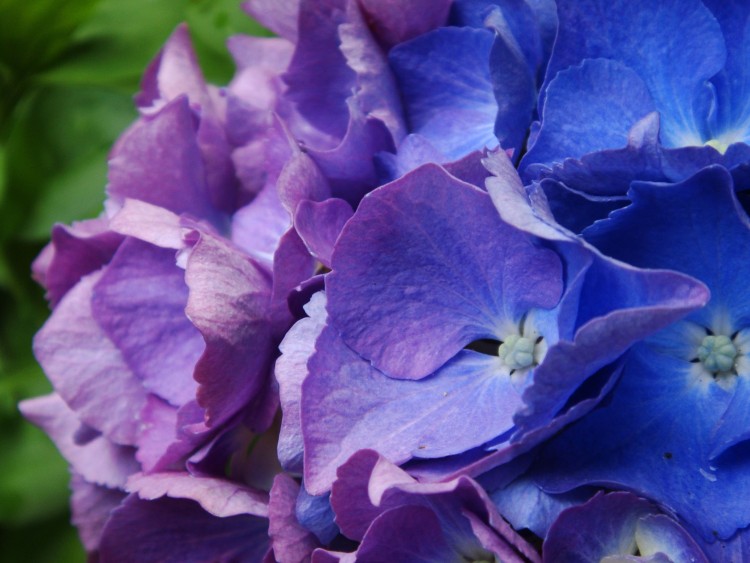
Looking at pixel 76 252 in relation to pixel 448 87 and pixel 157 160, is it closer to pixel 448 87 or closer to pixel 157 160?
pixel 157 160

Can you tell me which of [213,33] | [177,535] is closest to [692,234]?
[177,535]

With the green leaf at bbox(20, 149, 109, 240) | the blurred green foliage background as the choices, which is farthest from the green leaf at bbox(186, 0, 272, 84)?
the green leaf at bbox(20, 149, 109, 240)

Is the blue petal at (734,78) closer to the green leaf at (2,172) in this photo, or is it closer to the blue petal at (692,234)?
the blue petal at (692,234)

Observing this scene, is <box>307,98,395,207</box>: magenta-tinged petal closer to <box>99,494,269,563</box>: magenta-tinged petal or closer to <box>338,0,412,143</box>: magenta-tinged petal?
<box>338,0,412,143</box>: magenta-tinged petal

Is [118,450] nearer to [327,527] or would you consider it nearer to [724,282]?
[327,527]

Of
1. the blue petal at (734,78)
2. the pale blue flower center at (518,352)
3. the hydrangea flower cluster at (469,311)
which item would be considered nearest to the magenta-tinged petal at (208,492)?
the hydrangea flower cluster at (469,311)
